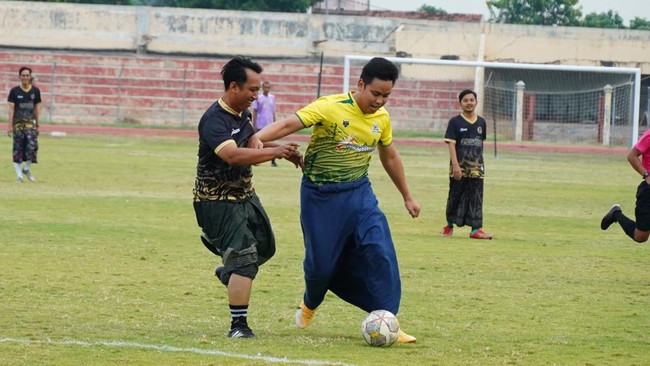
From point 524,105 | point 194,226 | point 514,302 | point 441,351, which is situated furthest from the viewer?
point 524,105

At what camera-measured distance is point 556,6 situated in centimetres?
7656

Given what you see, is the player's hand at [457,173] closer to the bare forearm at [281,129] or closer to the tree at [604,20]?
the bare forearm at [281,129]

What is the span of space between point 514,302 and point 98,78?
151 feet

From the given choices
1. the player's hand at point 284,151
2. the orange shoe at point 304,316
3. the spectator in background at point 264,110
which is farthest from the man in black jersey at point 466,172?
the spectator in background at point 264,110

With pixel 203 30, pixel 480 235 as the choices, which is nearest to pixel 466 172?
pixel 480 235

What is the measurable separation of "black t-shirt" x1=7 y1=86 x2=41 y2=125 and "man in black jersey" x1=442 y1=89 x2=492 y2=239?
8767mm

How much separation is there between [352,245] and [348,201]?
0.31 m

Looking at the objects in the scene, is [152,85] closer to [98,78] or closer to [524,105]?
[98,78]

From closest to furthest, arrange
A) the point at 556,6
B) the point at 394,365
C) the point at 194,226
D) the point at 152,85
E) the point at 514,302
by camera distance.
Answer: the point at 394,365, the point at 514,302, the point at 194,226, the point at 152,85, the point at 556,6

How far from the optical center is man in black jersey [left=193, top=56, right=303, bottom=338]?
800 centimetres

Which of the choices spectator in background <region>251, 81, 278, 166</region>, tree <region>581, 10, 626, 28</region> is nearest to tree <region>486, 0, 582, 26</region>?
tree <region>581, 10, 626, 28</region>

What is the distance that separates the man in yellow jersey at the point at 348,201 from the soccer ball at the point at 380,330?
164 mm

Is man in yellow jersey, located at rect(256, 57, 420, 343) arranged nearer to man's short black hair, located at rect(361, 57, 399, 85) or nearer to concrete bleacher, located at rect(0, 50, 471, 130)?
man's short black hair, located at rect(361, 57, 399, 85)

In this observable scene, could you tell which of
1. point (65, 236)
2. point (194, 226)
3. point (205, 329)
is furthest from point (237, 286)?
point (194, 226)
